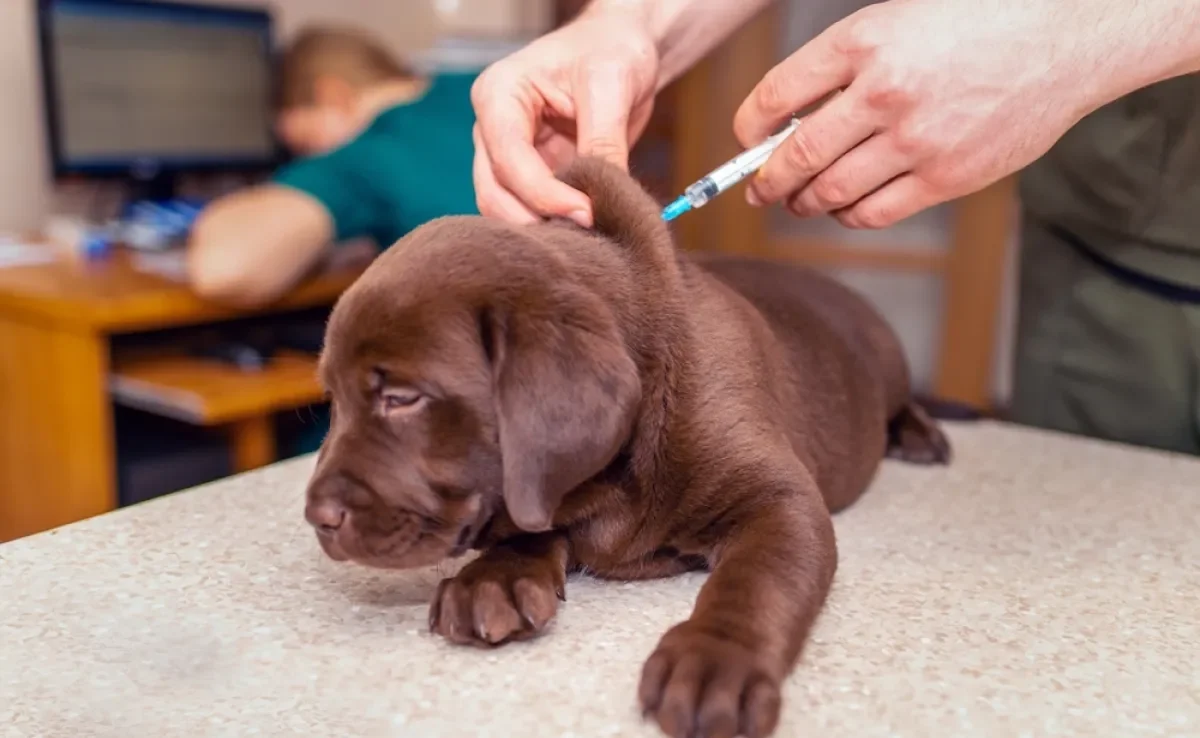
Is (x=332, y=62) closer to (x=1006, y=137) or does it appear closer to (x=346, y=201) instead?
(x=346, y=201)

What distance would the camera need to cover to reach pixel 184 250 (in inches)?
108

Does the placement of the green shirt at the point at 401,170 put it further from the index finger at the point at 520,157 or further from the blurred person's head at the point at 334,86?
A: the index finger at the point at 520,157

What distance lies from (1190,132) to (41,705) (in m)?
1.28

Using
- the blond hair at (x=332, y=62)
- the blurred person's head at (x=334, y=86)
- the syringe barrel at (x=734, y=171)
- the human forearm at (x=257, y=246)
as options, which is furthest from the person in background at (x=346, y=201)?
the syringe barrel at (x=734, y=171)

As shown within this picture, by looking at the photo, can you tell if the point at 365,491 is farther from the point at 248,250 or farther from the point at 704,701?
the point at 248,250

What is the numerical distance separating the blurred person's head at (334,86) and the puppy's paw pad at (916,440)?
184 centimetres

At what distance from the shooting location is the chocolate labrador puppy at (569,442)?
76cm

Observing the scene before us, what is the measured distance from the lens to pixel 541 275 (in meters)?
0.82

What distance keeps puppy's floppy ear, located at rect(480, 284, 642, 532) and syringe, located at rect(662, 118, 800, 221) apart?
11.2 inches

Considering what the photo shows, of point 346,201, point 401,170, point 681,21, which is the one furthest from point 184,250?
point 681,21

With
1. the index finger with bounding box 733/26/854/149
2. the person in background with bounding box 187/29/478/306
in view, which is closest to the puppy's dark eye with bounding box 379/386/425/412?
the index finger with bounding box 733/26/854/149

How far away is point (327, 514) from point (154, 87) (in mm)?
2456

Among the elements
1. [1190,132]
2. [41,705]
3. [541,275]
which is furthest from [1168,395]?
[41,705]

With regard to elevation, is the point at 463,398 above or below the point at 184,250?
above
